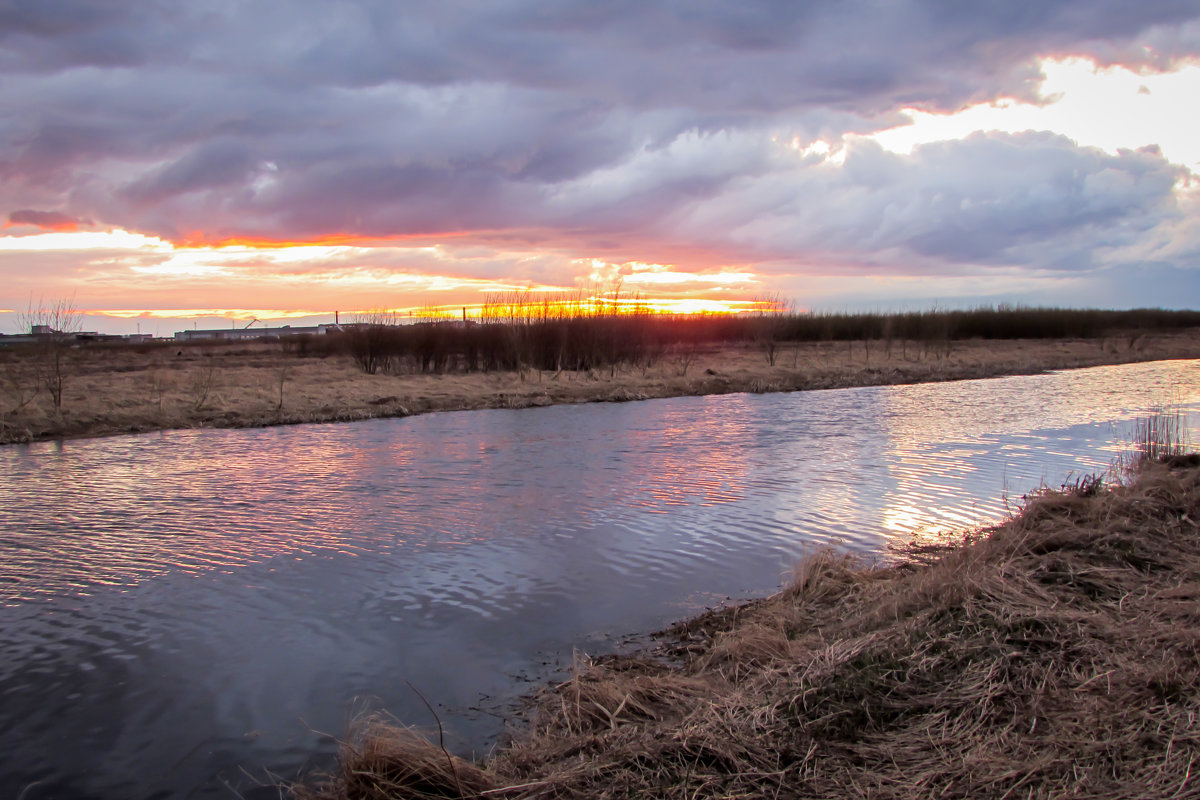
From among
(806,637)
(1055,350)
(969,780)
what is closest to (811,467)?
(806,637)

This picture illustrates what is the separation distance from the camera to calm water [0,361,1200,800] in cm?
492

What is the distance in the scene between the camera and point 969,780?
3.23 m

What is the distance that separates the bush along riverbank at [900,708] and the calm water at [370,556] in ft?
2.63

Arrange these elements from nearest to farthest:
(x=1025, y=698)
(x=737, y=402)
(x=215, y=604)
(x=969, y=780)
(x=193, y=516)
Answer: (x=969, y=780) → (x=1025, y=698) → (x=215, y=604) → (x=193, y=516) → (x=737, y=402)

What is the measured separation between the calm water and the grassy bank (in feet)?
8.50

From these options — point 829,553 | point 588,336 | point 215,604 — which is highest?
point 588,336

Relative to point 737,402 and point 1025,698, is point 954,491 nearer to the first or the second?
point 1025,698

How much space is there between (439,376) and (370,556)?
2076 centimetres

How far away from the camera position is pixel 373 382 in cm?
2650

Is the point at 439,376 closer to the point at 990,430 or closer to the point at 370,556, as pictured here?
the point at 990,430

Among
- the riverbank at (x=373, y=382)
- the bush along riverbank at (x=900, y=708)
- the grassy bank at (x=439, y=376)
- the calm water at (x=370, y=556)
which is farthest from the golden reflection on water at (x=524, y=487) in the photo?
the bush along riverbank at (x=900, y=708)

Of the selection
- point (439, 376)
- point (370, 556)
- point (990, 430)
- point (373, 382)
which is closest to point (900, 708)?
point (370, 556)

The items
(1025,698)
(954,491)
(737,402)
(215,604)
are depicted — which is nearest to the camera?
(1025,698)

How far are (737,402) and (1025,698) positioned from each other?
21.1m
